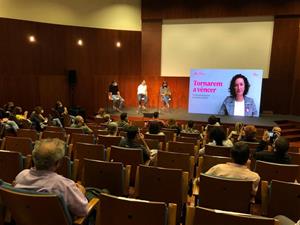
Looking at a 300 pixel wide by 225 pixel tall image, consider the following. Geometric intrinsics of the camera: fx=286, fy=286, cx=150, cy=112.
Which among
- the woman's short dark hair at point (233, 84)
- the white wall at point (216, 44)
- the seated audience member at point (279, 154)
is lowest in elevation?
the seated audience member at point (279, 154)

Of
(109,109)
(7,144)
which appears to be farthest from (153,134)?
(109,109)

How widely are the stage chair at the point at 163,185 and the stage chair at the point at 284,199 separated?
798 millimetres

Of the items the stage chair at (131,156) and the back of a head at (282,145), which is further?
the stage chair at (131,156)

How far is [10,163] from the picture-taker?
125 inches

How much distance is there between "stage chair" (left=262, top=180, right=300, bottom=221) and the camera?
248 cm

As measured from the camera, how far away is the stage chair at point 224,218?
5.63 feet

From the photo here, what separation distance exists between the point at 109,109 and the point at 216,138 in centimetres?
829

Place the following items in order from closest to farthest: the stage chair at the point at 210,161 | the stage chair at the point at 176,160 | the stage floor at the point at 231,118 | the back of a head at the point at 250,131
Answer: the stage chair at the point at 210,161 → the stage chair at the point at 176,160 → the back of a head at the point at 250,131 → the stage floor at the point at 231,118

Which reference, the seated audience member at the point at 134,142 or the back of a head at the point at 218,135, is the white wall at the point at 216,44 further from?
the seated audience member at the point at 134,142

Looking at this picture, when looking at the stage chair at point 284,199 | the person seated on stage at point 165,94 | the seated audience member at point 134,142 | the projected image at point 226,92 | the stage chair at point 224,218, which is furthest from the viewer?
the person seated on stage at point 165,94

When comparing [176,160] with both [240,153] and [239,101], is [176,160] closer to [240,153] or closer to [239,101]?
[240,153]

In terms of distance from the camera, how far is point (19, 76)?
1048 cm

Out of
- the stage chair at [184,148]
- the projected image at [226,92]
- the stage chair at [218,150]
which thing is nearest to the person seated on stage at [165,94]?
the projected image at [226,92]

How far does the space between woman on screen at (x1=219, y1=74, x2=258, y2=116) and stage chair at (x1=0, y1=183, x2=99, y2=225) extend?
30.5 ft
